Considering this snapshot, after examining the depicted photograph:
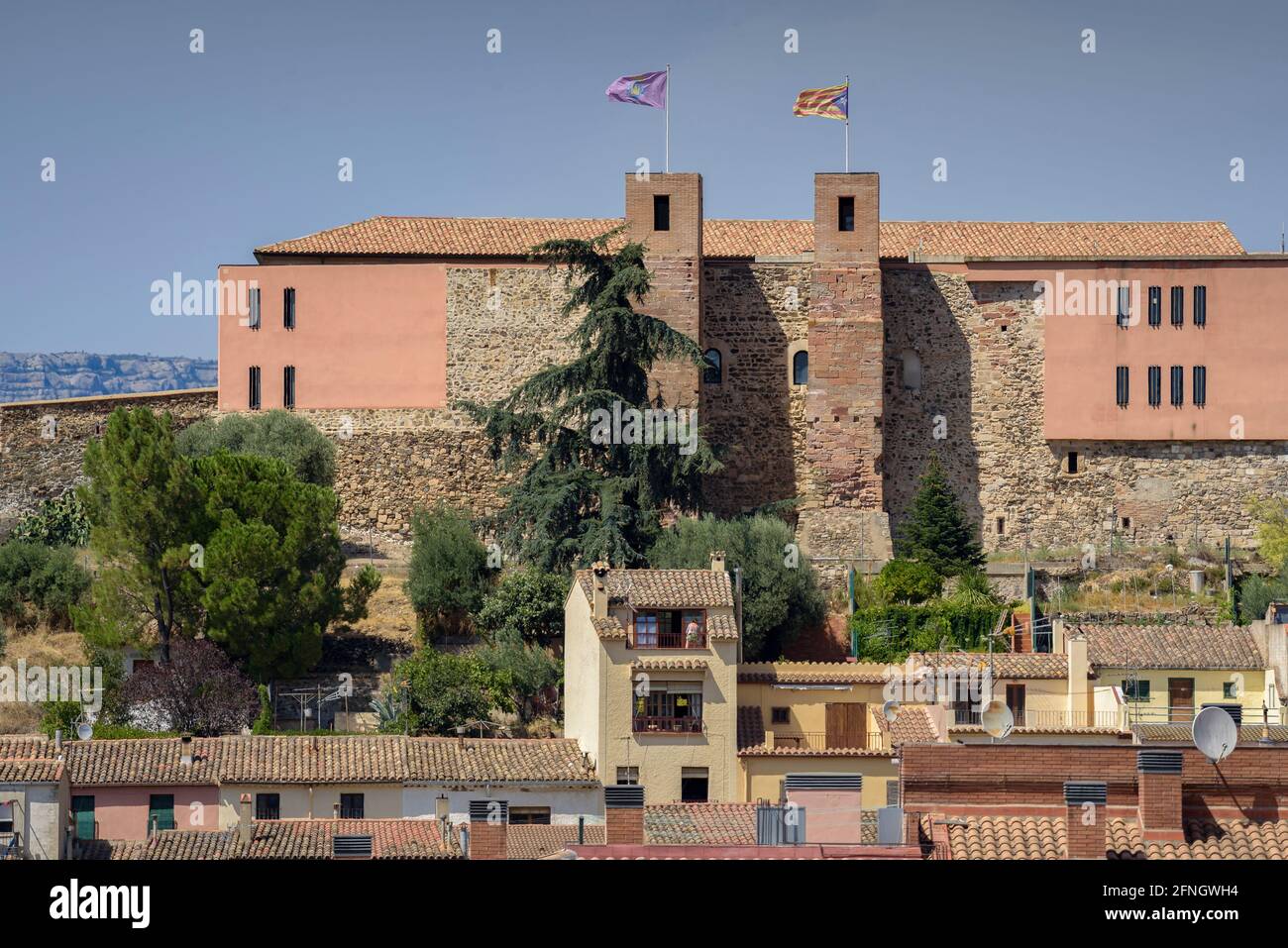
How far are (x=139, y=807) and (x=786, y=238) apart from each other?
21535mm

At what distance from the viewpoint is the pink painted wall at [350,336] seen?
45.7 m

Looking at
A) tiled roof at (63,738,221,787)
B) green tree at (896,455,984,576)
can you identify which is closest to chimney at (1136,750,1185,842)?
tiled roof at (63,738,221,787)

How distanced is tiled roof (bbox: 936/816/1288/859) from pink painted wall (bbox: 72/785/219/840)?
14.1 metres

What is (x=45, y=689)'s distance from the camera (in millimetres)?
36906

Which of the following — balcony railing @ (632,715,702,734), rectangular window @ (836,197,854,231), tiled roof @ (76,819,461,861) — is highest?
rectangular window @ (836,197,854,231)

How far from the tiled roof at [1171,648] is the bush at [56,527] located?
1966 centimetres

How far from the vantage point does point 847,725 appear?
33969 mm

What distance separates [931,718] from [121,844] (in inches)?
414

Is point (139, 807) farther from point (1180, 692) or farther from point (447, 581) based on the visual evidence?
point (1180, 692)

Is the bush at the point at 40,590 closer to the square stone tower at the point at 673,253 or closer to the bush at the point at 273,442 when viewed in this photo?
the bush at the point at 273,442

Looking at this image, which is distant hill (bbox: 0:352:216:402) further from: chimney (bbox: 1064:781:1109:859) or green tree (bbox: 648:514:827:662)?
chimney (bbox: 1064:781:1109:859)

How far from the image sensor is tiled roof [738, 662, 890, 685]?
34.2m

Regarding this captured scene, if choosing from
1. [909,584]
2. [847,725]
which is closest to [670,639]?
[847,725]
